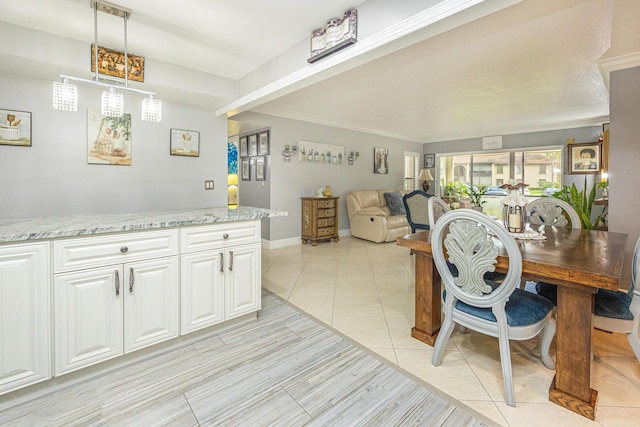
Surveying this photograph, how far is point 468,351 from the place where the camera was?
1988 mm

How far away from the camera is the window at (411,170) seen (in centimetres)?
787

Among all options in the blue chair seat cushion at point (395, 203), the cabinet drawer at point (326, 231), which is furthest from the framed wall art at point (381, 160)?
the cabinet drawer at point (326, 231)

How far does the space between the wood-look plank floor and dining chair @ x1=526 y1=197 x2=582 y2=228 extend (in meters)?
2.05

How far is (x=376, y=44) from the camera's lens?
6.08 feet

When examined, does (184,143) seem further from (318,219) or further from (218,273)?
(318,219)

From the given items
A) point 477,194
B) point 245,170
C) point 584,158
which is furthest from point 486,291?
point 477,194

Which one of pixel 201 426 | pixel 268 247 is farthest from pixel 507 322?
pixel 268 247

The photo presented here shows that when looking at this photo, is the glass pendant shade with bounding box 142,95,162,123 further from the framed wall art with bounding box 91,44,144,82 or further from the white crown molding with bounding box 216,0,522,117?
the white crown molding with bounding box 216,0,522,117

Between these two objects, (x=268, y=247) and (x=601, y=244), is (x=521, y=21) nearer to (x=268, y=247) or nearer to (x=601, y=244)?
(x=601, y=244)

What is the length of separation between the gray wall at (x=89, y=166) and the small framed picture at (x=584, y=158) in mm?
6689

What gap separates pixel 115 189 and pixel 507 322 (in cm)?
327

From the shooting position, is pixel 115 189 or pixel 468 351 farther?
pixel 115 189

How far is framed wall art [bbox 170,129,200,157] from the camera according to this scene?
3158 mm

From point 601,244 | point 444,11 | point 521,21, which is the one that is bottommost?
point 601,244
